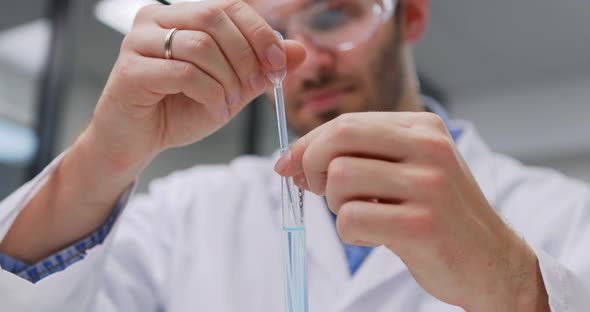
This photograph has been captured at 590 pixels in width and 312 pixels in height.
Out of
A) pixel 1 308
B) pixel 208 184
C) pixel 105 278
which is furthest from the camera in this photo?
pixel 208 184

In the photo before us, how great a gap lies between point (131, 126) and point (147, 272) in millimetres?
431

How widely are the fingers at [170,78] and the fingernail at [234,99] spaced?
0.01m

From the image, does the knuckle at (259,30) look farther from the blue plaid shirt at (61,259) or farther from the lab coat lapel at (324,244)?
the lab coat lapel at (324,244)

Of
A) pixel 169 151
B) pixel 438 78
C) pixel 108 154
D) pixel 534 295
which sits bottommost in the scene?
pixel 438 78

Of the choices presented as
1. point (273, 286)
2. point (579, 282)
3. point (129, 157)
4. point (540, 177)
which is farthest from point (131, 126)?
point (540, 177)

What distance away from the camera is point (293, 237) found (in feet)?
1.76

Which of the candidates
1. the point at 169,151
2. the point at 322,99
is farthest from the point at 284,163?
the point at 169,151

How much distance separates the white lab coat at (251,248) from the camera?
0.86 m

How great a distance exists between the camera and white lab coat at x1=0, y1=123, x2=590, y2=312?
0.86m

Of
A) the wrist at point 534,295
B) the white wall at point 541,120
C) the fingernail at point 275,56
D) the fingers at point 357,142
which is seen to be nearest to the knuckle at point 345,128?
the fingers at point 357,142

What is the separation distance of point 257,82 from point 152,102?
0.40ft

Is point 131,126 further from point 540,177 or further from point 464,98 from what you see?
point 464,98

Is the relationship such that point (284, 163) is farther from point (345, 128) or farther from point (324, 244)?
point (324, 244)

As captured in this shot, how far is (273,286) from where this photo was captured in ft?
3.02
